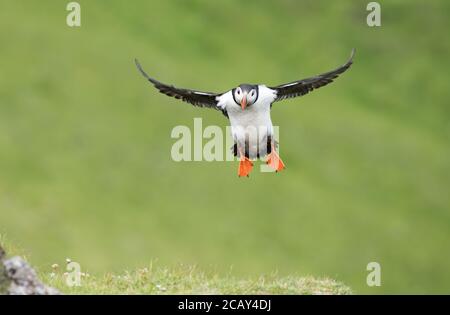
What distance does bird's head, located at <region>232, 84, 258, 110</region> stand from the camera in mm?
16453

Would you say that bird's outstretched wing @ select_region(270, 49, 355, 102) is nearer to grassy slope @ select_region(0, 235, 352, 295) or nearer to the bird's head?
the bird's head

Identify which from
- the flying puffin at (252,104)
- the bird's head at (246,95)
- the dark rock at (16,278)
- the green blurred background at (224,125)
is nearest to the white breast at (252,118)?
the flying puffin at (252,104)

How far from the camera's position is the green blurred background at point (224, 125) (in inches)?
2714

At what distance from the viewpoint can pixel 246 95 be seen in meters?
16.5

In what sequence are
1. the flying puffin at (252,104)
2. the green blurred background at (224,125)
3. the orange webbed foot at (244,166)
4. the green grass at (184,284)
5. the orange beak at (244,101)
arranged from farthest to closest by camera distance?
1. the green blurred background at (224,125)
2. the orange webbed foot at (244,166)
3. the flying puffin at (252,104)
4. the orange beak at (244,101)
5. the green grass at (184,284)

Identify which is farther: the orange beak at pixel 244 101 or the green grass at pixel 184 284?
Answer: the orange beak at pixel 244 101

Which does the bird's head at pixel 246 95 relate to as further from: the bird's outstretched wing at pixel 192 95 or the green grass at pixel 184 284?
the green grass at pixel 184 284

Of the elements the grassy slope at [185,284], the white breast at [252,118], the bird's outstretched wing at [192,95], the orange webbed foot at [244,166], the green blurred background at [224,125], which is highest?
the green blurred background at [224,125]

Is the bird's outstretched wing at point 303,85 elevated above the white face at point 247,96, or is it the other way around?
the bird's outstretched wing at point 303,85

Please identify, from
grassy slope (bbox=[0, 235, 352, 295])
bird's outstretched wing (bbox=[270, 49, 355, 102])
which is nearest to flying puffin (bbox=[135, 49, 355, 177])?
bird's outstretched wing (bbox=[270, 49, 355, 102])

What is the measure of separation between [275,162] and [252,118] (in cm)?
99
